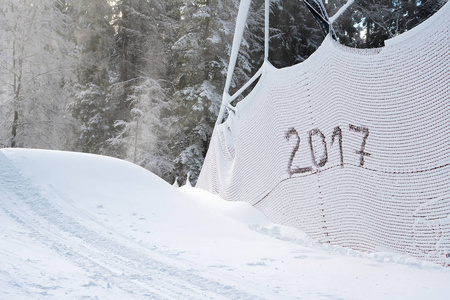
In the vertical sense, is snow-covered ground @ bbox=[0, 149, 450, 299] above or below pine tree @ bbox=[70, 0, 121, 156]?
below

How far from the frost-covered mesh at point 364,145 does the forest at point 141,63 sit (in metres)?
11.7

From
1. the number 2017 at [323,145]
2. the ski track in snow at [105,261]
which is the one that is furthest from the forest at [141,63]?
the ski track in snow at [105,261]

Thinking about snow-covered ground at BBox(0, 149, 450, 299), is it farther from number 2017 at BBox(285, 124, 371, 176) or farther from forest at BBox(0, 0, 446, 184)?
forest at BBox(0, 0, 446, 184)

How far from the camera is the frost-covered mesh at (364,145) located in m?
3.90

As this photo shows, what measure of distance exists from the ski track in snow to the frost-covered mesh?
187cm

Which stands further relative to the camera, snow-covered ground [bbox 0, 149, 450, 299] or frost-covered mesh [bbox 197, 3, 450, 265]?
frost-covered mesh [bbox 197, 3, 450, 265]

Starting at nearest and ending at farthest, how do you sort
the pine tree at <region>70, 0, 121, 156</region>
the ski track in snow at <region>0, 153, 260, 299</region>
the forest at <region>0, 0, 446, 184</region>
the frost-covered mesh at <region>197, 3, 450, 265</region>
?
1. the ski track in snow at <region>0, 153, 260, 299</region>
2. the frost-covered mesh at <region>197, 3, 450, 265</region>
3. the forest at <region>0, 0, 446, 184</region>
4. the pine tree at <region>70, 0, 121, 156</region>

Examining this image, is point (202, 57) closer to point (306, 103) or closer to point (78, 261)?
point (306, 103)

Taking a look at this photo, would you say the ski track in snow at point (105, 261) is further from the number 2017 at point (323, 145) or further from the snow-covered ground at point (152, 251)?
the number 2017 at point (323, 145)

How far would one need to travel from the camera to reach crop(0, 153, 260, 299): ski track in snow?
9.86 feet

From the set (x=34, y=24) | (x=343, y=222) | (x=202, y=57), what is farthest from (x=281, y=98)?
(x=34, y=24)

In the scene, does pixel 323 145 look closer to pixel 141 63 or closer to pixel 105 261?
pixel 105 261

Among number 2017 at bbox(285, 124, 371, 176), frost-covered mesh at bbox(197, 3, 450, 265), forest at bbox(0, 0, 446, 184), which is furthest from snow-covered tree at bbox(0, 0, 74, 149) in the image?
number 2017 at bbox(285, 124, 371, 176)

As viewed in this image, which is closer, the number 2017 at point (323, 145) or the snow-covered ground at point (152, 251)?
the snow-covered ground at point (152, 251)
